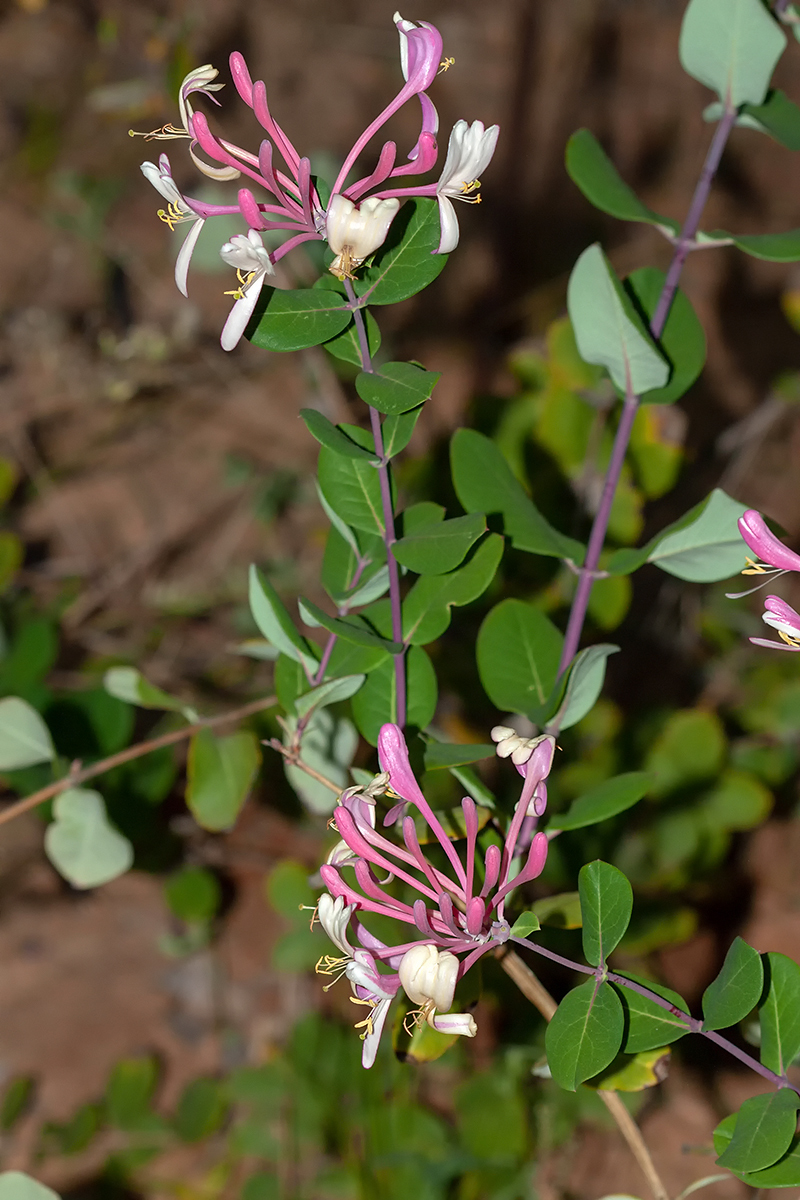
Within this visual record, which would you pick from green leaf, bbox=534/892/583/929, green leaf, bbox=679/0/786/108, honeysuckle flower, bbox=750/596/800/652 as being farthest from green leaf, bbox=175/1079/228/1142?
green leaf, bbox=679/0/786/108

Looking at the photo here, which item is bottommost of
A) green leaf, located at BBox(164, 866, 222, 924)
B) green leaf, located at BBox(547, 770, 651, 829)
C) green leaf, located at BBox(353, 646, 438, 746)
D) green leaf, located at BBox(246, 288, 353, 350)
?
green leaf, located at BBox(164, 866, 222, 924)

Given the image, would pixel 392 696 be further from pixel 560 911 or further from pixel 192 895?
pixel 192 895

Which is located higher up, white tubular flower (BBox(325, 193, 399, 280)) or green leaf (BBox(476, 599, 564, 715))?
white tubular flower (BBox(325, 193, 399, 280))

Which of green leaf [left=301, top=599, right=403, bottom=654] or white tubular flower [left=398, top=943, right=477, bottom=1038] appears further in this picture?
green leaf [left=301, top=599, right=403, bottom=654]

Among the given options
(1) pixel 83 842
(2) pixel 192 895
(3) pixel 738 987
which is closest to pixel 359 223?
(3) pixel 738 987

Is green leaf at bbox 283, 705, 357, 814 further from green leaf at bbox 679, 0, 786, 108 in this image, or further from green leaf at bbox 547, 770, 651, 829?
green leaf at bbox 679, 0, 786, 108

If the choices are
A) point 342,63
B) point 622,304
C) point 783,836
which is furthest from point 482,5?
point 622,304
